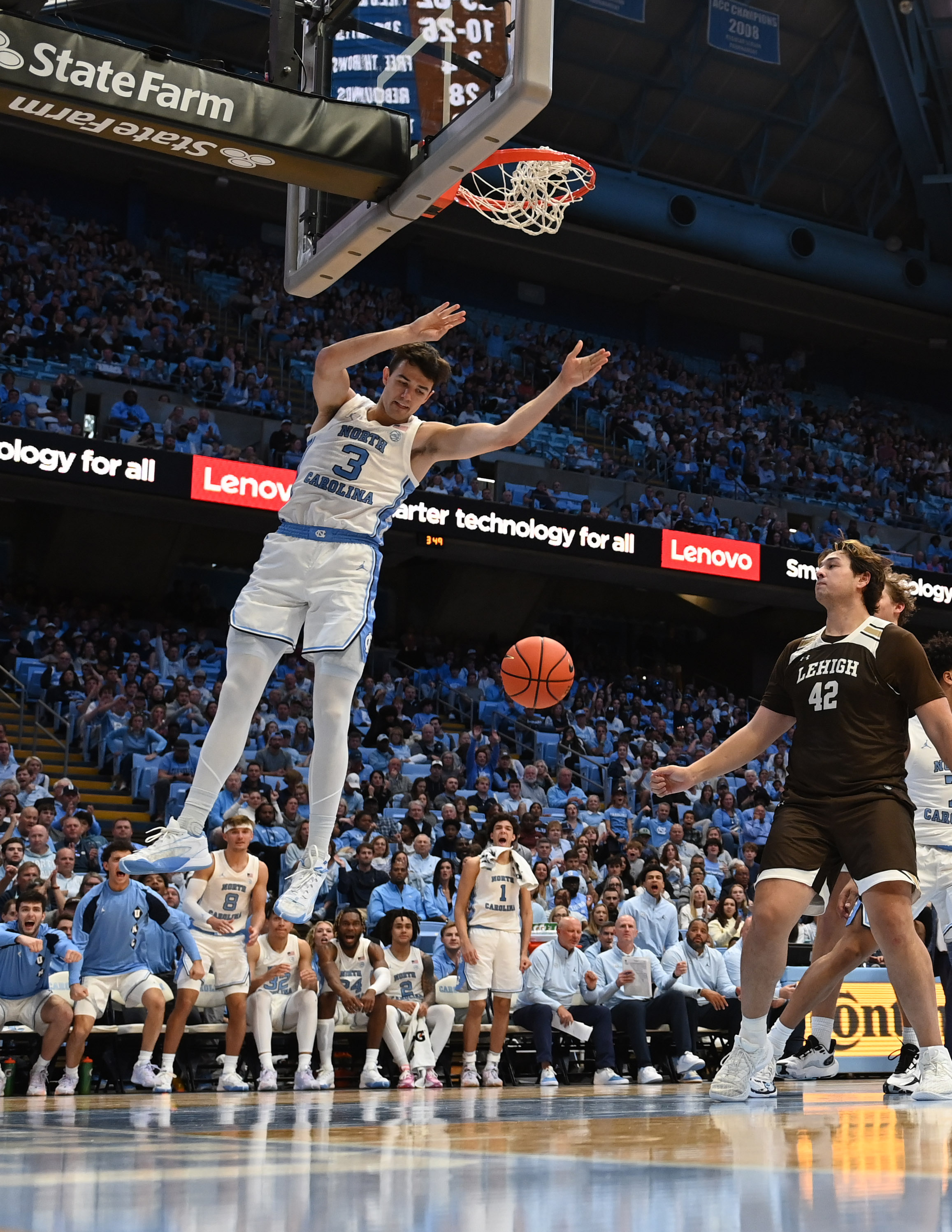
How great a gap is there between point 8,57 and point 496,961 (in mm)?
8259

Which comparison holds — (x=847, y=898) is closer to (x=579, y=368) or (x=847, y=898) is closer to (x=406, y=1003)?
(x=579, y=368)

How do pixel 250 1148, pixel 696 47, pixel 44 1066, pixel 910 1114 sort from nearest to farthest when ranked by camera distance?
pixel 250 1148 < pixel 910 1114 < pixel 44 1066 < pixel 696 47

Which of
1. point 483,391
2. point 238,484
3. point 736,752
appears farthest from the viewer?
point 483,391

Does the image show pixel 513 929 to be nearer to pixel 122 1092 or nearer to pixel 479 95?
pixel 122 1092

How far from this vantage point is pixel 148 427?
2077 cm

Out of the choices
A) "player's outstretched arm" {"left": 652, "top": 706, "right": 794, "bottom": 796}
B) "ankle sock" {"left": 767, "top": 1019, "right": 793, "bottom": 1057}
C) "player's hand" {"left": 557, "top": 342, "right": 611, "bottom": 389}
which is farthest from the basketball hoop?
"ankle sock" {"left": 767, "top": 1019, "right": 793, "bottom": 1057}

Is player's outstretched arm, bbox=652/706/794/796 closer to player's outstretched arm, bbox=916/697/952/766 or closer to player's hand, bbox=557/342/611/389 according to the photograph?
player's outstretched arm, bbox=916/697/952/766

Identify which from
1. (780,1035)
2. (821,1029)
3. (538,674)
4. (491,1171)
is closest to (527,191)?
(780,1035)

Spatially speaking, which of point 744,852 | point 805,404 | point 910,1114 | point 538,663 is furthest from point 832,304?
point 910,1114

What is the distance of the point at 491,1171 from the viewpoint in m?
3.40

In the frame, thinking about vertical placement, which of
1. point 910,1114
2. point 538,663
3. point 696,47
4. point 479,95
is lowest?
point 910,1114

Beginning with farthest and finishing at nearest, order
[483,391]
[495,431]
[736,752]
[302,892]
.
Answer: [483,391] → [495,431] → [302,892] → [736,752]

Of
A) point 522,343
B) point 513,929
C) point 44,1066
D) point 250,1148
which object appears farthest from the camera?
point 522,343

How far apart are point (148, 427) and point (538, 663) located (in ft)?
36.3
